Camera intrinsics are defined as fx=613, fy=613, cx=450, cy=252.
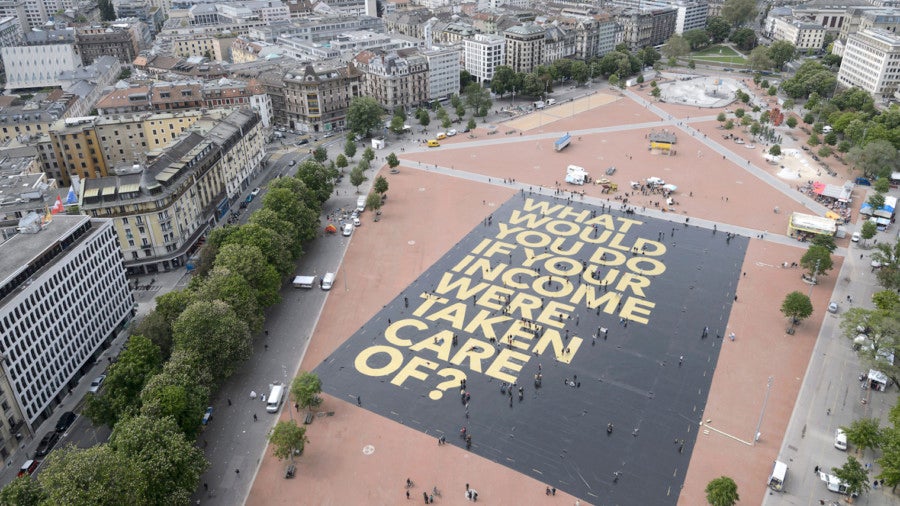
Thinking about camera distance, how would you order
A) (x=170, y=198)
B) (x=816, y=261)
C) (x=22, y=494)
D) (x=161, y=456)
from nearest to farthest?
1. (x=22, y=494)
2. (x=161, y=456)
3. (x=816, y=261)
4. (x=170, y=198)

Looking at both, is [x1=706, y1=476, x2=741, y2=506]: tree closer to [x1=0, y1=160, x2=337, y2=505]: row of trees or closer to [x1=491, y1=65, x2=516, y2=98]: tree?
[x1=0, y1=160, x2=337, y2=505]: row of trees

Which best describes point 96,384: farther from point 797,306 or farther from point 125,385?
point 797,306

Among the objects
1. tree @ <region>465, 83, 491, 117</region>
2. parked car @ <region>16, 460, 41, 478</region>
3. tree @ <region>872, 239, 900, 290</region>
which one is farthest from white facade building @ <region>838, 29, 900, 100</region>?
parked car @ <region>16, 460, 41, 478</region>

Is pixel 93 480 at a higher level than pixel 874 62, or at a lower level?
lower

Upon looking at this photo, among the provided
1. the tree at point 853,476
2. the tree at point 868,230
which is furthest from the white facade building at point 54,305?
the tree at point 868,230

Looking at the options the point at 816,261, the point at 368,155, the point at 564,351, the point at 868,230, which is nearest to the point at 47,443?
the point at 564,351

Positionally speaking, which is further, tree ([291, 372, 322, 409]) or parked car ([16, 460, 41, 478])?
tree ([291, 372, 322, 409])
